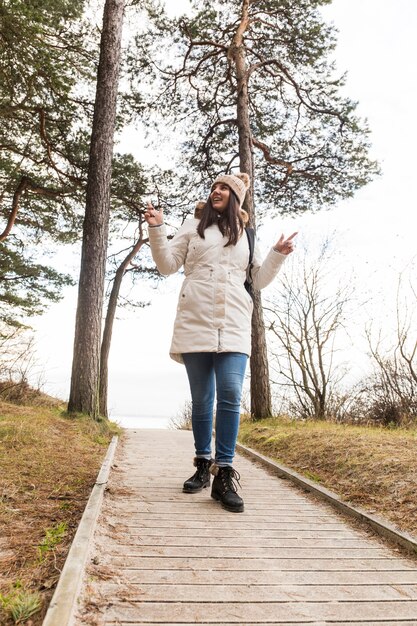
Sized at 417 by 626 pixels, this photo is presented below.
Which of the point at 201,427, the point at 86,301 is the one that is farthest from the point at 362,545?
the point at 86,301

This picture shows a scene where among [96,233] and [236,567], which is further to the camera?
[96,233]

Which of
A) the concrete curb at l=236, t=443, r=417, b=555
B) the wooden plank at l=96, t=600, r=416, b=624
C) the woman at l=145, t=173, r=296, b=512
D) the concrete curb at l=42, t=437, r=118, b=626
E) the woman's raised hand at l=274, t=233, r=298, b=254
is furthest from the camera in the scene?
the woman's raised hand at l=274, t=233, r=298, b=254

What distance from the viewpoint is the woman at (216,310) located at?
10.8 feet

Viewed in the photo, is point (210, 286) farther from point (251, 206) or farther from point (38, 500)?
point (251, 206)

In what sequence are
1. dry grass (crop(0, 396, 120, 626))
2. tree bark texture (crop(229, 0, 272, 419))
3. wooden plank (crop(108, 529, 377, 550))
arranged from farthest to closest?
tree bark texture (crop(229, 0, 272, 419)) < wooden plank (crop(108, 529, 377, 550)) < dry grass (crop(0, 396, 120, 626))

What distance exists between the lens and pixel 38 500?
126 inches

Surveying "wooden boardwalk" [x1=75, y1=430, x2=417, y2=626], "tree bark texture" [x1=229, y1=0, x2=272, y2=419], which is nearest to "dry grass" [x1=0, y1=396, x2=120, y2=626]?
"wooden boardwalk" [x1=75, y1=430, x2=417, y2=626]

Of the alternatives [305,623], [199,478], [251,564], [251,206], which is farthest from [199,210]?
[251,206]

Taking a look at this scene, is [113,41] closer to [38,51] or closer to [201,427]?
[38,51]

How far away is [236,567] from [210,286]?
68.7 inches

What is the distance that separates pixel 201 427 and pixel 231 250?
125 centimetres

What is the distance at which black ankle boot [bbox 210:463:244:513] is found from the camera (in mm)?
3184

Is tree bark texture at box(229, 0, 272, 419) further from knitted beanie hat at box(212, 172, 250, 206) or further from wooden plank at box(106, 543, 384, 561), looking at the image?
wooden plank at box(106, 543, 384, 561)

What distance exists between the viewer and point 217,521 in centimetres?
295
